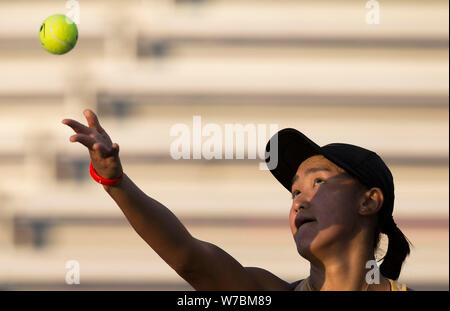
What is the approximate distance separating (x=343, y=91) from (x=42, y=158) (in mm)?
1639

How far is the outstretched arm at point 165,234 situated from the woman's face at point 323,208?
286mm

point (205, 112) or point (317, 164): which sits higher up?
point (205, 112)

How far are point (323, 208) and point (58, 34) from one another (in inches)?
58.0

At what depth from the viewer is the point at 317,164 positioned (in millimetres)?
3422

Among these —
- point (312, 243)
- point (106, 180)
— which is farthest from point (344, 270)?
point (106, 180)

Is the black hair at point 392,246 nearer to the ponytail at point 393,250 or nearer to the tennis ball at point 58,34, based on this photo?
the ponytail at point 393,250

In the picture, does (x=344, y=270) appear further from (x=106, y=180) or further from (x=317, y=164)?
(x=106, y=180)

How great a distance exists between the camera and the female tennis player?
3.14 meters

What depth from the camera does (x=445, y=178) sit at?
14.6 ft

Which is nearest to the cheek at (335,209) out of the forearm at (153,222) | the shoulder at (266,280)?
the shoulder at (266,280)

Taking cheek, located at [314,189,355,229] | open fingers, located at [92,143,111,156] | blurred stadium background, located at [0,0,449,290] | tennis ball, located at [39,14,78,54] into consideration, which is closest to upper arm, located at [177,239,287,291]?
cheek, located at [314,189,355,229]

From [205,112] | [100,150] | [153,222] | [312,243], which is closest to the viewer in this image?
[100,150]

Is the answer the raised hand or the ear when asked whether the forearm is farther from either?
the ear

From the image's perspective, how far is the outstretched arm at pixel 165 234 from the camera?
2.98 meters
